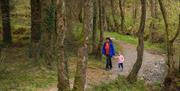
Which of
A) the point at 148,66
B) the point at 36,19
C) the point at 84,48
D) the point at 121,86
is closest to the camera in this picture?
the point at 84,48

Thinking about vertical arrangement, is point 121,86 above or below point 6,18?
below

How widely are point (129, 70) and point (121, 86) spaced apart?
15.0ft

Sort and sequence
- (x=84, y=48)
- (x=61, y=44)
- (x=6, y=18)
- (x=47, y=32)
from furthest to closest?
(x=6, y=18)
(x=47, y=32)
(x=61, y=44)
(x=84, y=48)

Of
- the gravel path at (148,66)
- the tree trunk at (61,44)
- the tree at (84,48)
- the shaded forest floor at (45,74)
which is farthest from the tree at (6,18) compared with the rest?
the tree at (84,48)

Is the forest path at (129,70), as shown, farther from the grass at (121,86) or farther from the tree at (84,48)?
the tree at (84,48)

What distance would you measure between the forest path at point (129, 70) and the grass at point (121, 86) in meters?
0.36

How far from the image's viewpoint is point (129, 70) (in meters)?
24.2

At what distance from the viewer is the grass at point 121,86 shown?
18.6 meters

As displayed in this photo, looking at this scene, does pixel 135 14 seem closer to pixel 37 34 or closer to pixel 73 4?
pixel 73 4

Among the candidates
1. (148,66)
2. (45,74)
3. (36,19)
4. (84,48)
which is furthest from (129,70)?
(84,48)

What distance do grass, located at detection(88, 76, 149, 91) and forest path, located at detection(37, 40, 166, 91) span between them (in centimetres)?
36

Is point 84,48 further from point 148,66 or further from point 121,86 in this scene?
point 148,66

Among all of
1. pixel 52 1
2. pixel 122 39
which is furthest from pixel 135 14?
pixel 52 1

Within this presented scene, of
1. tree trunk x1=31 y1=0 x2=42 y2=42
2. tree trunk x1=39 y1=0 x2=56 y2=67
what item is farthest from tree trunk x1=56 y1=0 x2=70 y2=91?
tree trunk x1=31 y1=0 x2=42 y2=42
